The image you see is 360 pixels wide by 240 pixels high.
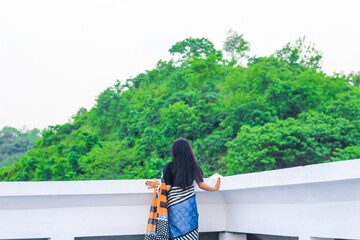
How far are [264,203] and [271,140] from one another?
1661 centimetres

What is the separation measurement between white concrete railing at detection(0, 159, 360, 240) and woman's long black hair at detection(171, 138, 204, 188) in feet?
0.88

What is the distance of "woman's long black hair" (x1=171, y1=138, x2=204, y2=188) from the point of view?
2.91 metres

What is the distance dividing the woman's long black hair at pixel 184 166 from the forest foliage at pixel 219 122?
16236 millimetres

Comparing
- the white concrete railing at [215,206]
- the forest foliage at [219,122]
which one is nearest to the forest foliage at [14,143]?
the forest foliage at [219,122]

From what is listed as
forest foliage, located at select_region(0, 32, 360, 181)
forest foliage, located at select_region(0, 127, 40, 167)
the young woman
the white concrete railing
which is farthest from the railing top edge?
forest foliage, located at select_region(0, 127, 40, 167)

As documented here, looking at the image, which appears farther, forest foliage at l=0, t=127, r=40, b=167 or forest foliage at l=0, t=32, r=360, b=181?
forest foliage at l=0, t=127, r=40, b=167

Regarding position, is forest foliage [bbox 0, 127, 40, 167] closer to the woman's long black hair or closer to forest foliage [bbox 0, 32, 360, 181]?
forest foliage [bbox 0, 32, 360, 181]

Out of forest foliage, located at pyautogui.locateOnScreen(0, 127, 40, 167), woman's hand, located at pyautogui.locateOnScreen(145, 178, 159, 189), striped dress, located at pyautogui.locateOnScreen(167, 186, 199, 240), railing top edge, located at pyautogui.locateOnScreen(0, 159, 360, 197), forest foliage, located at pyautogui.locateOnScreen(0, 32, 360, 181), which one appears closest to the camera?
railing top edge, located at pyautogui.locateOnScreen(0, 159, 360, 197)

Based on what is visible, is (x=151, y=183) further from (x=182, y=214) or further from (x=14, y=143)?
(x=14, y=143)

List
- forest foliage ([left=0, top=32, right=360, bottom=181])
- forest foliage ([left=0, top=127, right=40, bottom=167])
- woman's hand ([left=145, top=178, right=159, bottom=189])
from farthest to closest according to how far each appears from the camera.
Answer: forest foliage ([left=0, top=127, right=40, bottom=167]), forest foliage ([left=0, top=32, right=360, bottom=181]), woman's hand ([left=145, top=178, right=159, bottom=189])

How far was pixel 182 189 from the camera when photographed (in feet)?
A: 9.59

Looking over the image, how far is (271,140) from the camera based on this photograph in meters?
19.1

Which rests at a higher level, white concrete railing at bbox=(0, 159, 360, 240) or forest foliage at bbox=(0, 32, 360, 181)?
forest foliage at bbox=(0, 32, 360, 181)

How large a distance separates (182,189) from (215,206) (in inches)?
22.8
